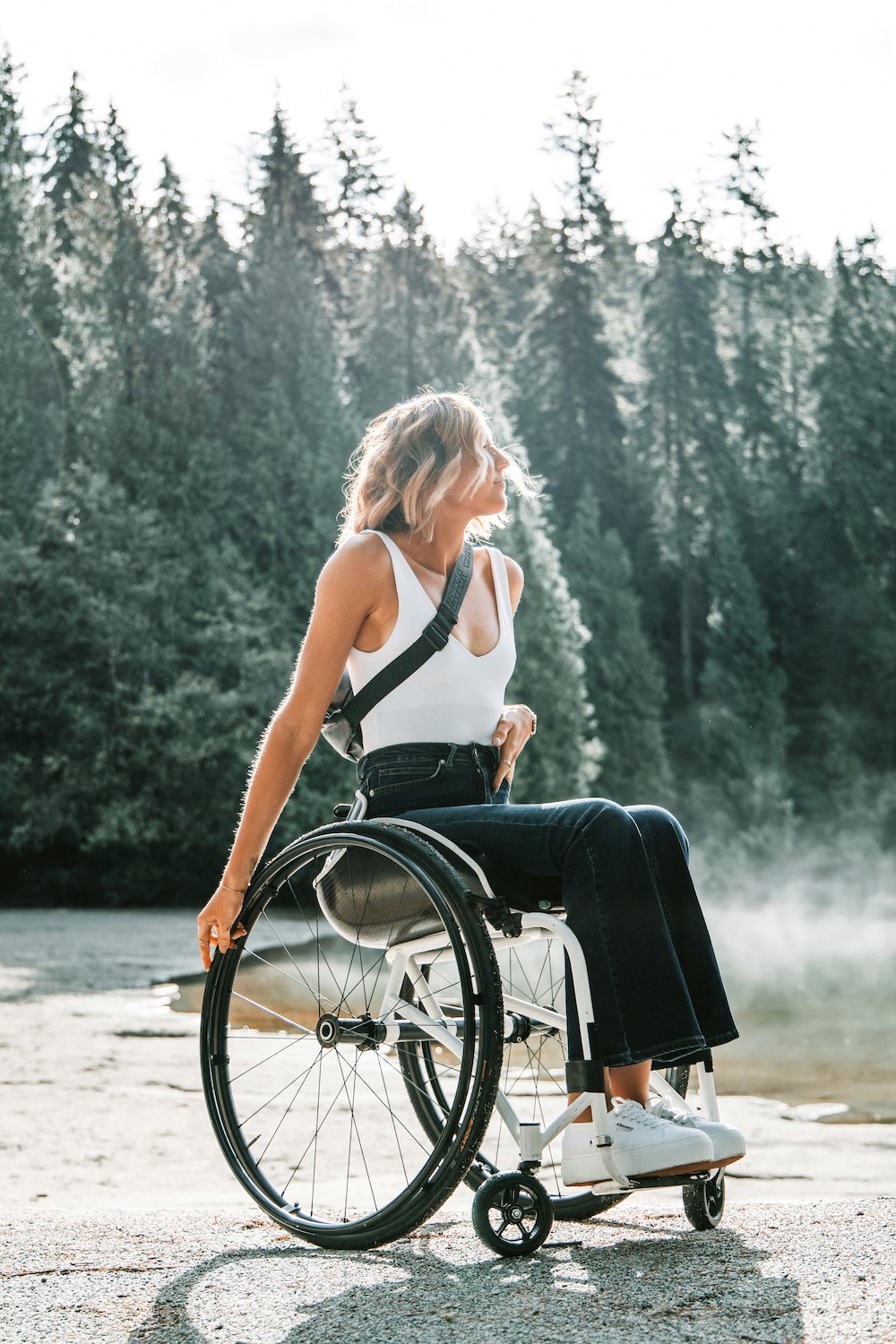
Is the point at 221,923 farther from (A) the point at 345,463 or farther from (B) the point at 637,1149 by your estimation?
(A) the point at 345,463

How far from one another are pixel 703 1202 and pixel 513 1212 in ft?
1.30

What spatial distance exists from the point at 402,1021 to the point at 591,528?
29.0m

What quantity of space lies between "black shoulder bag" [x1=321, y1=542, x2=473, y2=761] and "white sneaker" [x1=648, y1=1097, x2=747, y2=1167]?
83cm

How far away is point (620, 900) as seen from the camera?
233 centimetres

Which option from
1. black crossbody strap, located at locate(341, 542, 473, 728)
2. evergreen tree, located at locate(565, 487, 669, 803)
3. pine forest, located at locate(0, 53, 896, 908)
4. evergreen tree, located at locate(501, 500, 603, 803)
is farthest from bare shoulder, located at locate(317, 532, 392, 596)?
evergreen tree, located at locate(565, 487, 669, 803)

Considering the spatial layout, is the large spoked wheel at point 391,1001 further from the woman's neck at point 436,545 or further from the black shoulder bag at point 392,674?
the woman's neck at point 436,545

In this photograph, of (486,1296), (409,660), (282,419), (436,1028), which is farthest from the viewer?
(282,419)

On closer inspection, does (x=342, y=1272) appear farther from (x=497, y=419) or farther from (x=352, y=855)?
(x=497, y=419)

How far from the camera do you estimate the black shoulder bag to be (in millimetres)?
2631

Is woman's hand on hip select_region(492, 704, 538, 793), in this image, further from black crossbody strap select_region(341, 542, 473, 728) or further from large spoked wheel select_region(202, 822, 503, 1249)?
large spoked wheel select_region(202, 822, 503, 1249)

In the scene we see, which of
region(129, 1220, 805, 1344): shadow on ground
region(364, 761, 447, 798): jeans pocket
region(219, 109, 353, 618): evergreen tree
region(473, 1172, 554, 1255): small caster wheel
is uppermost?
region(219, 109, 353, 618): evergreen tree

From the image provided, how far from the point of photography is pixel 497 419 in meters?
22.9

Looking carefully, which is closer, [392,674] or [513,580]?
[392,674]

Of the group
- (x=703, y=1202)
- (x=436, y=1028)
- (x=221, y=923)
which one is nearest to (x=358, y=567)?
(x=221, y=923)
